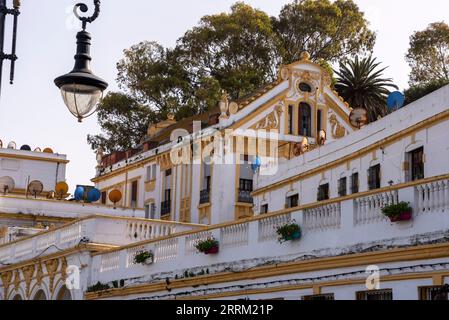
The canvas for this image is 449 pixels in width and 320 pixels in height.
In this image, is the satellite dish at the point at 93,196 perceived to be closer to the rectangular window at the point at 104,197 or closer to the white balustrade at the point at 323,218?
the rectangular window at the point at 104,197

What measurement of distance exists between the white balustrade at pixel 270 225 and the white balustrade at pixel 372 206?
2557 mm

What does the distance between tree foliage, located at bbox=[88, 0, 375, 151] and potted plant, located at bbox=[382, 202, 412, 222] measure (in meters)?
45.9

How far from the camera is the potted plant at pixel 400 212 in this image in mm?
18875

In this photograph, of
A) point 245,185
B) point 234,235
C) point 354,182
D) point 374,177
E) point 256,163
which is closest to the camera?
point 234,235

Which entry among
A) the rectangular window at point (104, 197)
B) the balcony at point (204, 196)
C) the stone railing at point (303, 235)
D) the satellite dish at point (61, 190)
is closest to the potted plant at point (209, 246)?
the stone railing at point (303, 235)

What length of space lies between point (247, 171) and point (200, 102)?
16601 mm

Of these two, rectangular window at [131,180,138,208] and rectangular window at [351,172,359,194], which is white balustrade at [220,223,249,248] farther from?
rectangular window at [131,180,138,208]

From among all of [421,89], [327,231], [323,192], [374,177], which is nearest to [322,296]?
[327,231]

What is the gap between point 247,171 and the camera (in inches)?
2000

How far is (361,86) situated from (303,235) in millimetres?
46891

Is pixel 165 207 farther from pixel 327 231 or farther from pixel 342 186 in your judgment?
pixel 327 231

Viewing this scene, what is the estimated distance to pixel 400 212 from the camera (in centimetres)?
1889
